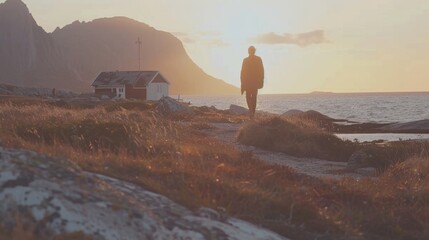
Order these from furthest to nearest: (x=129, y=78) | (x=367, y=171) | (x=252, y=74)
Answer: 1. (x=129, y=78)
2. (x=252, y=74)
3. (x=367, y=171)

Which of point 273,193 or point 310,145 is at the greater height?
point 273,193

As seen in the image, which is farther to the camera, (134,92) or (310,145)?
(134,92)

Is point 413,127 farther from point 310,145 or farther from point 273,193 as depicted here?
point 273,193

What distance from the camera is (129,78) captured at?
90500 millimetres

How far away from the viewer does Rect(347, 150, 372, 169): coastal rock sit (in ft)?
44.4

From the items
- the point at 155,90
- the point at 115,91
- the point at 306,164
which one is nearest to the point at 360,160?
the point at 306,164

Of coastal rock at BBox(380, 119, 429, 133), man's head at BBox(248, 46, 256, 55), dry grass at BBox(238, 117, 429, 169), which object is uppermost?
man's head at BBox(248, 46, 256, 55)

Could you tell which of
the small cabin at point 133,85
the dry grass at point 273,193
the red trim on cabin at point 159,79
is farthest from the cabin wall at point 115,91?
the dry grass at point 273,193

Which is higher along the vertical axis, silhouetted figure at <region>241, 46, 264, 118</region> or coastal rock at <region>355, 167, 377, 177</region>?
silhouetted figure at <region>241, 46, 264, 118</region>

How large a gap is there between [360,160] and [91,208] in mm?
10207

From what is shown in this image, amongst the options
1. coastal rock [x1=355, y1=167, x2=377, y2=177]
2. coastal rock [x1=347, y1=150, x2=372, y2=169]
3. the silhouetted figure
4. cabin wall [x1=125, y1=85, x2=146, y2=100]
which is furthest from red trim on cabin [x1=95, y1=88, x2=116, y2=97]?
coastal rock [x1=355, y1=167, x2=377, y2=177]

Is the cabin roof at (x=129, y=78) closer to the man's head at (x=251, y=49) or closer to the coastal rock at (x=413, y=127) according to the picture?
the coastal rock at (x=413, y=127)

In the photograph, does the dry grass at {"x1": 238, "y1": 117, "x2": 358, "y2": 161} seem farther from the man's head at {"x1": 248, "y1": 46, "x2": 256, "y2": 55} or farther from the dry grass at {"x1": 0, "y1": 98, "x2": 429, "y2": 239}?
the dry grass at {"x1": 0, "y1": 98, "x2": 429, "y2": 239}

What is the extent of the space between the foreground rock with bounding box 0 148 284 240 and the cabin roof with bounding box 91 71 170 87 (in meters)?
84.2
